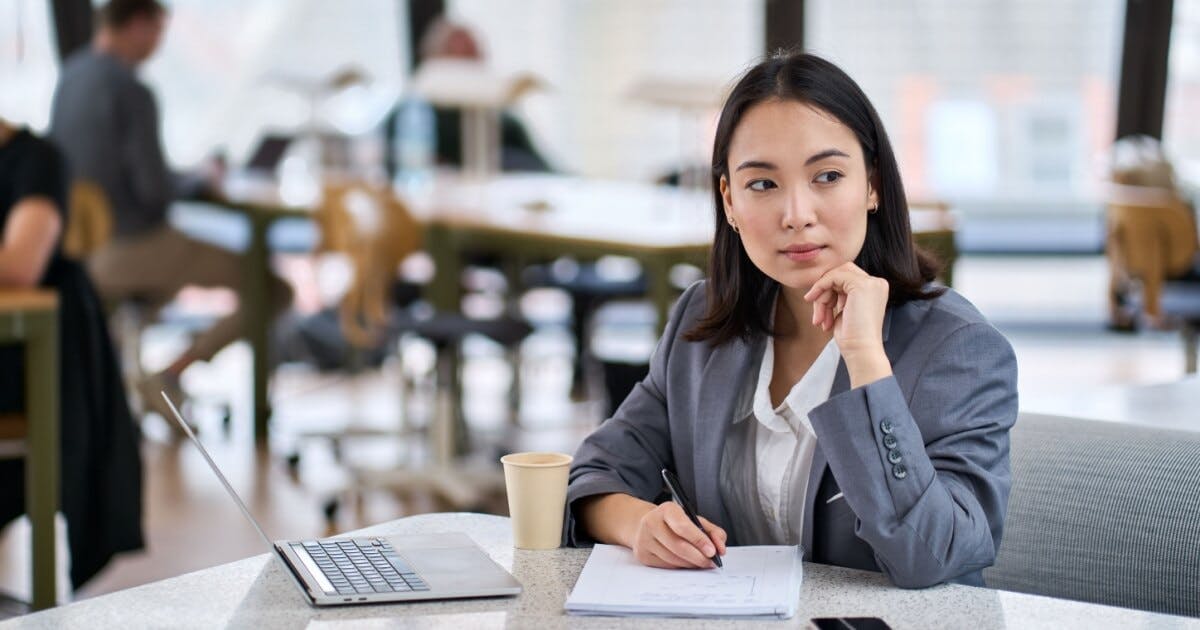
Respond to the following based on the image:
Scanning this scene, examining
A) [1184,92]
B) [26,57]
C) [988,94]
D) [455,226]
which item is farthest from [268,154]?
[1184,92]

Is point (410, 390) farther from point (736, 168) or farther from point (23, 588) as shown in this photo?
Result: point (736, 168)

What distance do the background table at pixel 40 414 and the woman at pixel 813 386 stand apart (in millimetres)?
1560

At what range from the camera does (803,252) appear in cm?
150

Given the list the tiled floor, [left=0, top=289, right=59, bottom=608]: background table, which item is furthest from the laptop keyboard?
[left=0, top=289, right=59, bottom=608]: background table

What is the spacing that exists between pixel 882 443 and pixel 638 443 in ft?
1.31

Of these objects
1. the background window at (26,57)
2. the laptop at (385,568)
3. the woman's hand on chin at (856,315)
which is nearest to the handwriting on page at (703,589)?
the laptop at (385,568)

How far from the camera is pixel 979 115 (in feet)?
24.8

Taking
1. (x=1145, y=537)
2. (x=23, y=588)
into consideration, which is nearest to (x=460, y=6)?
A: (x=23, y=588)

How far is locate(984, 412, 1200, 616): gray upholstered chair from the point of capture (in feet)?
5.39

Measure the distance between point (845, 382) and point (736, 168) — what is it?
0.81 feet

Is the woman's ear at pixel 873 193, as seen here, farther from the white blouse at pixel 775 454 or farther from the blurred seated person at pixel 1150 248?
the blurred seated person at pixel 1150 248

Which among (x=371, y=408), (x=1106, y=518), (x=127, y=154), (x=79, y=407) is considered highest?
(x=127, y=154)

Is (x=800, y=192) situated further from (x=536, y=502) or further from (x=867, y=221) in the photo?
(x=536, y=502)

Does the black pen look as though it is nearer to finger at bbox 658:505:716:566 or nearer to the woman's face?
finger at bbox 658:505:716:566
